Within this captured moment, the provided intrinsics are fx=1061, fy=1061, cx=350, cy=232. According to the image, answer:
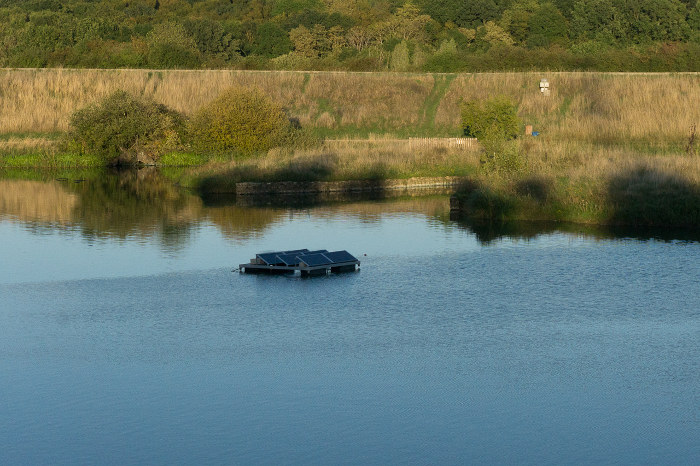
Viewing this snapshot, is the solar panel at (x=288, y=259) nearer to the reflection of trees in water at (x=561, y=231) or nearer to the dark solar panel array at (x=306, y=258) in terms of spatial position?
the dark solar panel array at (x=306, y=258)

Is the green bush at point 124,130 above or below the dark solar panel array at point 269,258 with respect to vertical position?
above

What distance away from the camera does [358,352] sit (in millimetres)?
14039

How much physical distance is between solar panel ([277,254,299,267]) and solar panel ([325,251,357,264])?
67 centimetres

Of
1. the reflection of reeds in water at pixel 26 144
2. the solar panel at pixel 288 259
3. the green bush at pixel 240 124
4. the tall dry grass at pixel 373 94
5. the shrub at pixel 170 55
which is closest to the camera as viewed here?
the solar panel at pixel 288 259

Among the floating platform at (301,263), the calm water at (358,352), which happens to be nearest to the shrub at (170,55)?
the calm water at (358,352)

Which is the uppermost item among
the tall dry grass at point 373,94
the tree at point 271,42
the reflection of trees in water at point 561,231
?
the tree at point 271,42

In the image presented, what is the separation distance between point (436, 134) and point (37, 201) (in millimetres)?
25021

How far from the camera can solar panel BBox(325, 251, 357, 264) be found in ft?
64.7

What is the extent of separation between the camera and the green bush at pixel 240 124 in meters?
39.9

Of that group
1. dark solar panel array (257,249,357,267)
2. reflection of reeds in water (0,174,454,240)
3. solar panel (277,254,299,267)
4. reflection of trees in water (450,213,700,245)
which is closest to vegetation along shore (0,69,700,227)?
reflection of trees in water (450,213,700,245)

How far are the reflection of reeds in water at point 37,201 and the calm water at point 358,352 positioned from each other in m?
4.30

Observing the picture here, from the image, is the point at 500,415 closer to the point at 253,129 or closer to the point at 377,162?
the point at 377,162

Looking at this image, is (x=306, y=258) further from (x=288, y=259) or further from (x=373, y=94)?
(x=373, y=94)

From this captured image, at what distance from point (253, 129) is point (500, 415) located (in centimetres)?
2962
